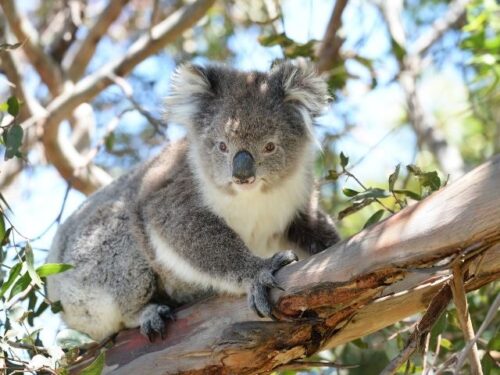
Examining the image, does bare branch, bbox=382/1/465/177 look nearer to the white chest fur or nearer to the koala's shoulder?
the white chest fur

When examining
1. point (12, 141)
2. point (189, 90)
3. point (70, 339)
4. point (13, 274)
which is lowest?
point (70, 339)

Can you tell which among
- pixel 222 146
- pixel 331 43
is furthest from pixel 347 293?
pixel 331 43

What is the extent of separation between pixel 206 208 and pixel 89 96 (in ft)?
6.62

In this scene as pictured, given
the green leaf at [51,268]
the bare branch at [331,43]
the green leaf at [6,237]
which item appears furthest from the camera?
the bare branch at [331,43]

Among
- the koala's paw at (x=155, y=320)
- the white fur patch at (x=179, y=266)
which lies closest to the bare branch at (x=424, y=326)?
the white fur patch at (x=179, y=266)

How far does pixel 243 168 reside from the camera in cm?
378

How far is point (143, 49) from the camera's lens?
588 centimetres

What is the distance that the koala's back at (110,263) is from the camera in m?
4.27

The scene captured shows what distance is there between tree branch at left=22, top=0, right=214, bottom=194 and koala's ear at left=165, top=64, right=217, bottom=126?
4.52ft

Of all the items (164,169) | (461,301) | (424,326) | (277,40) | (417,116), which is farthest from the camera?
(417,116)

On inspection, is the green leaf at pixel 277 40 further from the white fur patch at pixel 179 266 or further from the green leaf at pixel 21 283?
the green leaf at pixel 21 283

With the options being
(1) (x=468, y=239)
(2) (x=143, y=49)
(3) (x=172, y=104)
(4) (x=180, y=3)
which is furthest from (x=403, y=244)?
(4) (x=180, y=3)

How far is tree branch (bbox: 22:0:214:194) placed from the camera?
5.54 metres

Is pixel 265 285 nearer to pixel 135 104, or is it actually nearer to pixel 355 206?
pixel 355 206
